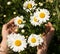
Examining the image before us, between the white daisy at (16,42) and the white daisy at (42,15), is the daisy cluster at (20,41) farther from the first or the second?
the white daisy at (42,15)

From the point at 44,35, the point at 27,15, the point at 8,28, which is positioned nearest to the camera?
the point at 44,35

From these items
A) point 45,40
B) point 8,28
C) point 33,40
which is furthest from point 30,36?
point 8,28

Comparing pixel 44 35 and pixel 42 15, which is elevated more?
pixel 42 15

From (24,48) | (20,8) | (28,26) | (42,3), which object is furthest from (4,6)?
(24,48)

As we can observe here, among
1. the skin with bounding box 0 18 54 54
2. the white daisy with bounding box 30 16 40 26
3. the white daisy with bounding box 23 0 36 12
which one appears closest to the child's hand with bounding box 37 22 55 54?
the skin with bounding box 0 18 54 54

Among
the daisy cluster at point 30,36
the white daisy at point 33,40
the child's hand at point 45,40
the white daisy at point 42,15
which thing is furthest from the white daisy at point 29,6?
the white daisy at point 33,40

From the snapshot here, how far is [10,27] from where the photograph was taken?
2283mm

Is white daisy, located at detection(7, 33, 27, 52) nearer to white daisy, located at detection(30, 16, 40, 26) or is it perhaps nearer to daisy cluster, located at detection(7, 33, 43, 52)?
daisy cluster, located at detection(7, 33, 43, 52)

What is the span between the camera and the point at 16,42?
198cm

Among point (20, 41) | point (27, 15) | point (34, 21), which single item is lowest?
point (20, 41)

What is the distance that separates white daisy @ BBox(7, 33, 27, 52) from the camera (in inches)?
76.2

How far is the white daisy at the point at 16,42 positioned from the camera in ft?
6.35

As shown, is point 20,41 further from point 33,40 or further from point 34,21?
point 34,21

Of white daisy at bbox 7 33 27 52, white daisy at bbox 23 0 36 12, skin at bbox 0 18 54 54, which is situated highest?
white daisy at bbox 23 0 36 12
